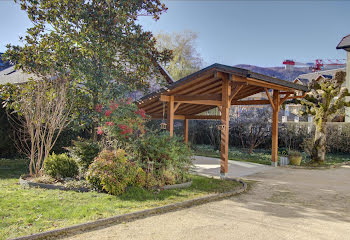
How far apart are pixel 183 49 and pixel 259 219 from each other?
2433 cm

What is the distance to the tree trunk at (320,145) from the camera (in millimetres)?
12748

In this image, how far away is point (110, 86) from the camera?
1007 centimetres

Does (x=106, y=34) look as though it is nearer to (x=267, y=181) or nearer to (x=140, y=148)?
(x=140, y=148)

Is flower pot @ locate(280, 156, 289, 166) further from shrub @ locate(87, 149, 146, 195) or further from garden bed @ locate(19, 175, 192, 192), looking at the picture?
A: shrub @ locate(87, 149, 146, 195)

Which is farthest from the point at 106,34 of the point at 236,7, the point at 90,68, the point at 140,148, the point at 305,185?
the point at 236,7

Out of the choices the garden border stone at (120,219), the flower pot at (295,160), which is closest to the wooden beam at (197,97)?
the garden border stone at (120,219)

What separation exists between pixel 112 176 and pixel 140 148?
4.71ft

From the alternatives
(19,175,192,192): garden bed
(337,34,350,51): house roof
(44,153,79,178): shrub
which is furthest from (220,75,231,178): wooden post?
(337,34,350,51): house roof

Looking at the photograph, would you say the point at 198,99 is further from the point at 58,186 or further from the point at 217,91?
the point at 58,186

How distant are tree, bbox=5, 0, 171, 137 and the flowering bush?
5.18ft

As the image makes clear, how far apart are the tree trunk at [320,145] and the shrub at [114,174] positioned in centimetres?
889

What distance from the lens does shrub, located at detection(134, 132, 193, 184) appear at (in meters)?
7.54

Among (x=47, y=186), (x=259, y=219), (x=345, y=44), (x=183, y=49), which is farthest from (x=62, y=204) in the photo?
(x=183, y=49)

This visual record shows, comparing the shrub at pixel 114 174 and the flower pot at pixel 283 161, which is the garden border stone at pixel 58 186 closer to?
the shrub at pixel 114 174
